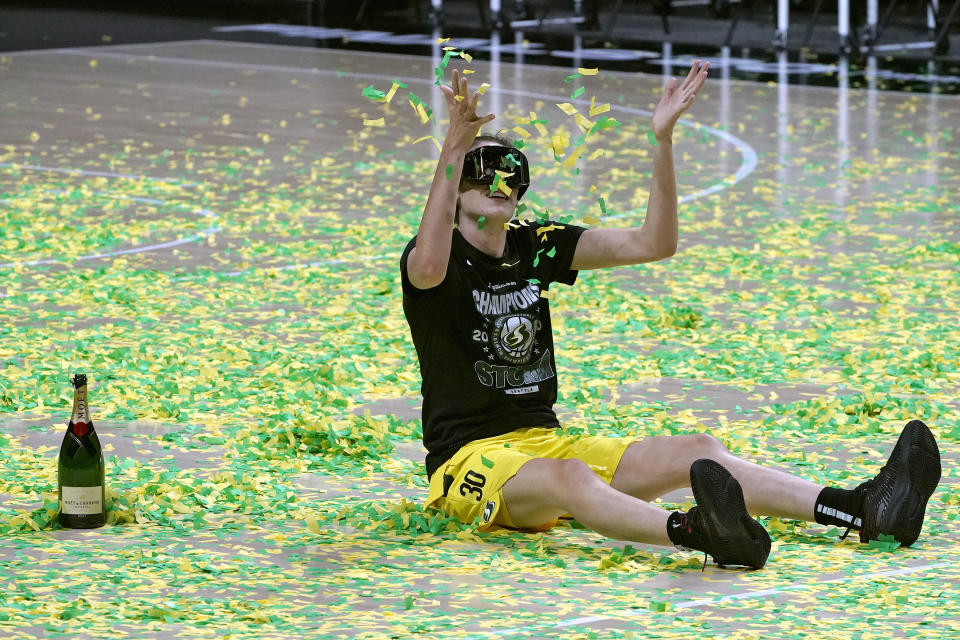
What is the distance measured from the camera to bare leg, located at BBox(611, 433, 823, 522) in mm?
5934

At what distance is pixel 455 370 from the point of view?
616cm

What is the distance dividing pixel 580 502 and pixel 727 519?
51 centimetres

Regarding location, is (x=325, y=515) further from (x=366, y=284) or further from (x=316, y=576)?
(x=366, y=284)

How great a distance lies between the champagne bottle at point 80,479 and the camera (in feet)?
19.9

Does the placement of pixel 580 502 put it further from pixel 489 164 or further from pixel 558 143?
pixel 558 143

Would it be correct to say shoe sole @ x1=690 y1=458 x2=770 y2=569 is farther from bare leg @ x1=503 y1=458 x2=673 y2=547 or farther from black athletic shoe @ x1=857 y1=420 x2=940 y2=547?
black athletic shoe @ x1=857 y1=420 x2=940 y2=547

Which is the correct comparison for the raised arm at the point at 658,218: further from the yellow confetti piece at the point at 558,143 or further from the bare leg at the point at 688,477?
the bare leg at the point at 688,477

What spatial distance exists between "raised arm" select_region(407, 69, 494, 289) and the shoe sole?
3.56 ft

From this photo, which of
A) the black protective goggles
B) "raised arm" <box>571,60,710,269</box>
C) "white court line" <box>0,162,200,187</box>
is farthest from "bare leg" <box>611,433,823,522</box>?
"white court line" <box>0,162,200,187</box>

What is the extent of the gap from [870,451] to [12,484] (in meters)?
3.40

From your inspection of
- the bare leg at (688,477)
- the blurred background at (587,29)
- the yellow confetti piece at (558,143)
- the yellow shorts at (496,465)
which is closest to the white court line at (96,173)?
the yellow confetti piece at (558,143)

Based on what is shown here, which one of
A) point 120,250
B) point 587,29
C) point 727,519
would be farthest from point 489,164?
point 587,29

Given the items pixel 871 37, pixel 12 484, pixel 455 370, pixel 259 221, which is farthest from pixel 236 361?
pixel 871 37

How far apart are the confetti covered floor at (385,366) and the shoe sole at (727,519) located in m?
0.08
